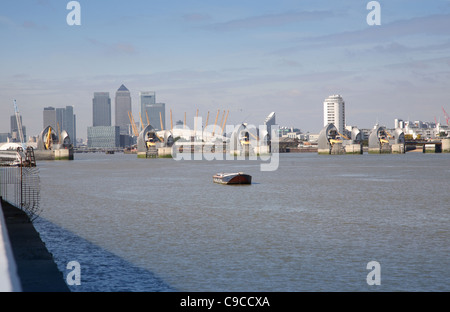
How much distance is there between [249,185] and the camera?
8194 cm

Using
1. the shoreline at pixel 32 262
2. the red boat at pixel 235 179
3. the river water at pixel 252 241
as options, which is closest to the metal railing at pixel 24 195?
the river water at pixel 252 241

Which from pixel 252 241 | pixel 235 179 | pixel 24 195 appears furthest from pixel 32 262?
pixel 235 179

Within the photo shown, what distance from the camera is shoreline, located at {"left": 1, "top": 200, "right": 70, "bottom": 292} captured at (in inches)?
797

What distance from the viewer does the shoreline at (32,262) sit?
2023 cm

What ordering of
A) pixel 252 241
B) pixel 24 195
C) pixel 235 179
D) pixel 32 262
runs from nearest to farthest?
pixel 32 262
pixel 252 241
pixel 24 195
pixel 235 179

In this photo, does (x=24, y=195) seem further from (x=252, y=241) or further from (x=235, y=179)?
(x=252, y=241)

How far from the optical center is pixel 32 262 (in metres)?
24.4

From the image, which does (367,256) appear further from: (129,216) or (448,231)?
(129,216)

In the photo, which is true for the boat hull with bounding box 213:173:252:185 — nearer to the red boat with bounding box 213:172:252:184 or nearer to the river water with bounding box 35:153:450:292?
the red boat with bounding box 213:172:252:184

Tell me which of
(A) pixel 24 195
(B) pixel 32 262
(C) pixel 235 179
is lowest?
(A) pixel 24 195

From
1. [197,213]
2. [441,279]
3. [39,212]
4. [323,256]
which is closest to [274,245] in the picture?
[323,256]

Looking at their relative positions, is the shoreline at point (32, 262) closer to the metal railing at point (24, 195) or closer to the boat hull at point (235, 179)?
the metal railing at point (24, 195)
